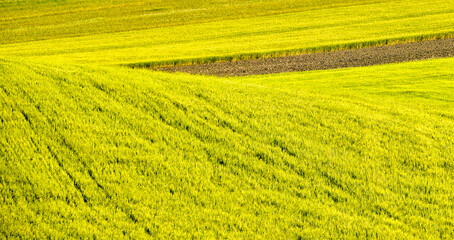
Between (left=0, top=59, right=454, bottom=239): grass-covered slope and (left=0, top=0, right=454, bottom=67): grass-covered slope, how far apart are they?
51.0 ft

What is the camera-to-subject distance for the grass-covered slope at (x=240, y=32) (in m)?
34.3

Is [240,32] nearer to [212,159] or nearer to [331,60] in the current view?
[331,60]

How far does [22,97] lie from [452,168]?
10057 mm

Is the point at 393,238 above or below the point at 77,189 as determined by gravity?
below

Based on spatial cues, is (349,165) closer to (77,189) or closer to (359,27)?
(77,189)

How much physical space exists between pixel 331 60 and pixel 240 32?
16625 millimetres

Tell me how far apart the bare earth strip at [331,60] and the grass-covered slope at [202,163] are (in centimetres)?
1334

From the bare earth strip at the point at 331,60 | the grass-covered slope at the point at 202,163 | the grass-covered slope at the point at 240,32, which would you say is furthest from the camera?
the grass-covered slope at the point at 240,32

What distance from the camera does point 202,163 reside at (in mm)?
9586

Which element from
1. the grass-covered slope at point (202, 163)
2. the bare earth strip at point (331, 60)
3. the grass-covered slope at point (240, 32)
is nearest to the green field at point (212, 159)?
the grass-covered slope at point (202, 163)

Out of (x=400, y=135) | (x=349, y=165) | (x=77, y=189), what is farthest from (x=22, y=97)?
(x=400, y=135)

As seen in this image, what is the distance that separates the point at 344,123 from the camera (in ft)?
42.3

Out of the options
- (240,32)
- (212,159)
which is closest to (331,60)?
(240,32)

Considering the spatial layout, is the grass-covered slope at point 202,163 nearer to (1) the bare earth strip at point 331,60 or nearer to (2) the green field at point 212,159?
(2) the green field at point 212,159
